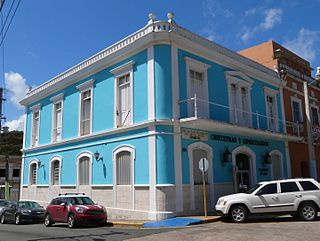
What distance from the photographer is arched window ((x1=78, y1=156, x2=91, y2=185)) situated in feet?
65.6

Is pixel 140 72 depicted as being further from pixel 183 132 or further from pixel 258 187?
pixel 258 187

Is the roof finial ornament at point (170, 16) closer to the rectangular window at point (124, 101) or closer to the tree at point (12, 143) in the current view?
the rectangular window at point (124, 101)

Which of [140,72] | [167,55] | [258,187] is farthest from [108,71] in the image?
[258,187]

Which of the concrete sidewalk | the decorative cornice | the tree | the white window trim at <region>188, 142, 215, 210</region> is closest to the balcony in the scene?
the white window trim at <region>188, 142, 215, 210</region>

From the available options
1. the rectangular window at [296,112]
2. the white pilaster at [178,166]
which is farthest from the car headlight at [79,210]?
the rectangular window at [296,112]

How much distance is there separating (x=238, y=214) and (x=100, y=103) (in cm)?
1034

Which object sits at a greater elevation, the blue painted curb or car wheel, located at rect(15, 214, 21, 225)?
the blue painted curb

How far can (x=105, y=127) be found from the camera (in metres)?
19.0

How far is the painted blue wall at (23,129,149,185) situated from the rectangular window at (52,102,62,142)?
37.5 inches

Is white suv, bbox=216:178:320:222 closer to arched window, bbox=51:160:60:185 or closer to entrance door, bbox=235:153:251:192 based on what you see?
entrance door, bbox=235:153:251:192

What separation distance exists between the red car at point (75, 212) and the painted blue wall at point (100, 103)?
463cm

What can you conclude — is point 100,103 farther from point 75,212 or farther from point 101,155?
point 75,212

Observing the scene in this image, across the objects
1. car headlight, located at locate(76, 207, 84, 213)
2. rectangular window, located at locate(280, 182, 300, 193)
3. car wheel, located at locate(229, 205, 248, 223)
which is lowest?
car wheel, located at locate(229, 205, 248, 223)

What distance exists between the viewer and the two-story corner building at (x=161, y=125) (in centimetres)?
1579
